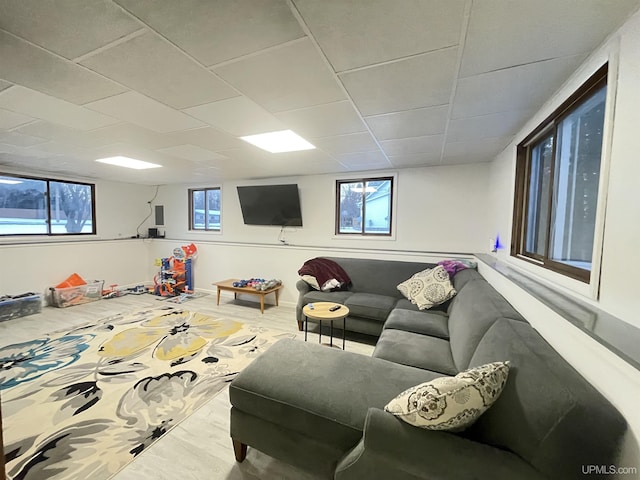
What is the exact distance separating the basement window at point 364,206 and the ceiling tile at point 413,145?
108 centimetres

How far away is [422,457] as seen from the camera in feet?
3.22

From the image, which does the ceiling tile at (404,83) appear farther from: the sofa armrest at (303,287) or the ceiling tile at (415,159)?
the sofa armrest at (303,287)

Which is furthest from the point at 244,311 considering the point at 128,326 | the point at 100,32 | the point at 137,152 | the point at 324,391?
the point at 100,32

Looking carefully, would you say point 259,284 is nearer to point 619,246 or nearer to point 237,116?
point 237,116

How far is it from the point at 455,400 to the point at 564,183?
5.73 ft

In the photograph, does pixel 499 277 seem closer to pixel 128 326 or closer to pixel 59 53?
pixel 59 53

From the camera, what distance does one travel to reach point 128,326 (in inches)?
139

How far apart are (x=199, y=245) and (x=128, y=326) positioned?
7.49ft

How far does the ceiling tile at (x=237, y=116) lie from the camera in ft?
6.25

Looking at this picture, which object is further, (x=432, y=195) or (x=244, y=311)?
(x=244, y=311)

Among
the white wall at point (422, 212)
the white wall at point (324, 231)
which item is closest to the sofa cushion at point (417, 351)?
the white wall at point (324, 231)

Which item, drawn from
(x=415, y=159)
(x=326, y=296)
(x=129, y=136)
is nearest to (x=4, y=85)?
(x=129, y=136)

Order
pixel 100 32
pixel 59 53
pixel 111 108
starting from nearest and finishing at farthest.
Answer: pixel 100 32
pixel 59 53
pixel 111 108

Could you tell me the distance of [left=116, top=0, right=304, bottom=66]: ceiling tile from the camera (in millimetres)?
1026
